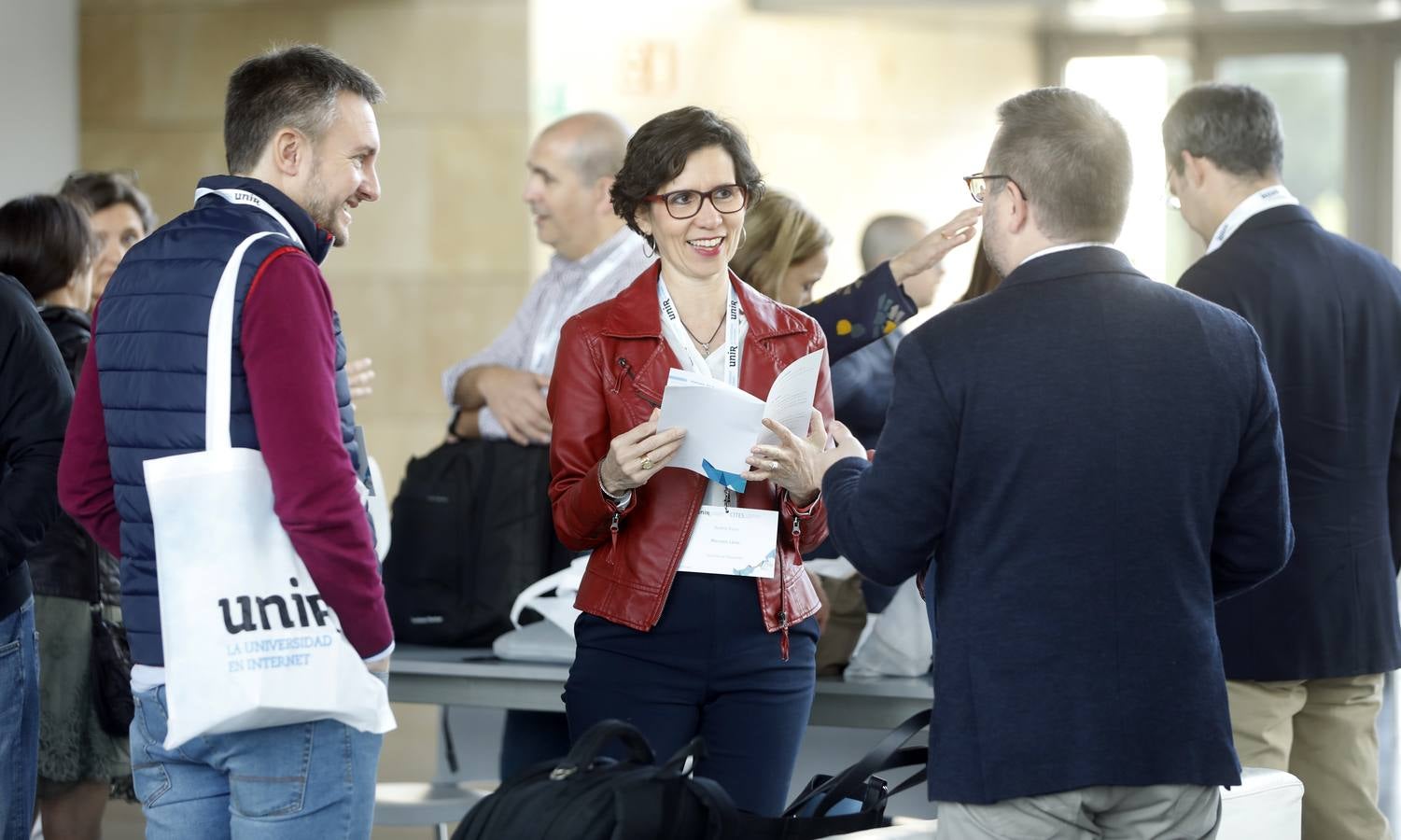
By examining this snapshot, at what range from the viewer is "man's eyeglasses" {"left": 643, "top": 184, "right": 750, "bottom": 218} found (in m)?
2.50

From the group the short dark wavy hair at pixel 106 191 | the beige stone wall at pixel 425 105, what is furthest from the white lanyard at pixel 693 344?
the beige stone wall at pixel 425 105

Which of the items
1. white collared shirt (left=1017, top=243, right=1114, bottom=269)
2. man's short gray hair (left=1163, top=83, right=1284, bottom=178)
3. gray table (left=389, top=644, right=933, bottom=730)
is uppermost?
man's short gray hair (left=1163, top=83, right=1284, bottom=178)

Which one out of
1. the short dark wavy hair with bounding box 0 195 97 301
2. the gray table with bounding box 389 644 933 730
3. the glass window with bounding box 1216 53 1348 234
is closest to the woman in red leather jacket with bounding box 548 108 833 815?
the gray table with bounding box 389 644 933 730

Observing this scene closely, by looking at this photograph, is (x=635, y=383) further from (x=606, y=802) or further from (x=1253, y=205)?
(x=1253, y=205)

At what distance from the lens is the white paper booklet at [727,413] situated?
2.21m

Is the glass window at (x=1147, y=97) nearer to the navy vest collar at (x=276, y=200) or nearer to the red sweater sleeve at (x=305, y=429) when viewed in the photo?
the navy vest collar at (x=276, y=200)

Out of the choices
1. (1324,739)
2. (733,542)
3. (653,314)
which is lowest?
(1324,739)

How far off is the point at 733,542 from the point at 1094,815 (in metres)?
0.78

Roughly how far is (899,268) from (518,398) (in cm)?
98

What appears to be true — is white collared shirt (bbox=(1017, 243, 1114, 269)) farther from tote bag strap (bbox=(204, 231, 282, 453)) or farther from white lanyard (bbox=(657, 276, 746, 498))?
tote bag strap (bbox=(204, 231, 282, 453))

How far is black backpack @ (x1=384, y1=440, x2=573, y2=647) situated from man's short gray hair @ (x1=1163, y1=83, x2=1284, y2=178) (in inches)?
62.9

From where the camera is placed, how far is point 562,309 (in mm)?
3645

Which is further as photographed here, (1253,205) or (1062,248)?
(1253,205)

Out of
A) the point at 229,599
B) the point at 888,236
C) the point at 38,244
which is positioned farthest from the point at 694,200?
the point at 888,236
